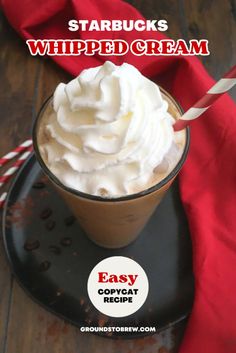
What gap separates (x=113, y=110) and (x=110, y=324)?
465mm

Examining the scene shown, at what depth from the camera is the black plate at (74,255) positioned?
0.84 m

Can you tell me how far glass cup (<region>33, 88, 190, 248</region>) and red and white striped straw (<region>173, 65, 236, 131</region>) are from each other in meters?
0.04

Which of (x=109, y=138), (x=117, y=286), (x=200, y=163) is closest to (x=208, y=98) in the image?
(x=109, y=138)

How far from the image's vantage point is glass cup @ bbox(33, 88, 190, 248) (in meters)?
0.69

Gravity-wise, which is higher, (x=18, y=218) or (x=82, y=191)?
(x=82, y=191)

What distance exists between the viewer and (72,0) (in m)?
1.22

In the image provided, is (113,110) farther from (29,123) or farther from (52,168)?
(29,123)

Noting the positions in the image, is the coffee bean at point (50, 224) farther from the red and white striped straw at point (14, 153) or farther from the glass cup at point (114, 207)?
the red and white striped straw at point (14, 153)

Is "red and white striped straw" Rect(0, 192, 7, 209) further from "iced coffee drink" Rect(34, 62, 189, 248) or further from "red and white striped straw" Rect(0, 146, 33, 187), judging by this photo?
"iced coffee drink" Rect(34, 62, 189, 248)

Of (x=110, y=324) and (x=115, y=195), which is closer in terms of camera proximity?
(x=115, y=195)

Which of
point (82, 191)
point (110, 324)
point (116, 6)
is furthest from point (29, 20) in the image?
point (110, 324)

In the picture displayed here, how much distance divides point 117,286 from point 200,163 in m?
0.39

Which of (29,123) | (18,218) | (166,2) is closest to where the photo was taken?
(18,218)

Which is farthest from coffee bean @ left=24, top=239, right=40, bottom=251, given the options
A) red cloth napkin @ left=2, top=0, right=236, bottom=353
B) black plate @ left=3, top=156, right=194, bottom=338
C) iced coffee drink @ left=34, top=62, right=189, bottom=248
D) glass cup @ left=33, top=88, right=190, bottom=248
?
red cloth napkin @ left=2, top=0, right=236, bottom=353
